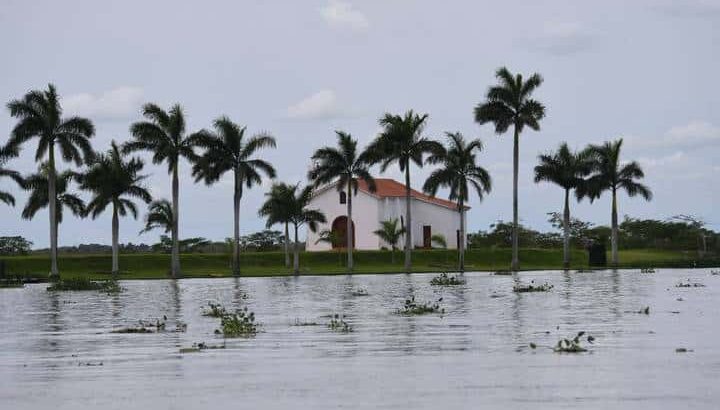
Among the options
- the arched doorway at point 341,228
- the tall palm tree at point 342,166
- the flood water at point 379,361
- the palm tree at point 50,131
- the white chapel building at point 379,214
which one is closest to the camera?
the flood water at point 379,361

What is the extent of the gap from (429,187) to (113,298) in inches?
1758

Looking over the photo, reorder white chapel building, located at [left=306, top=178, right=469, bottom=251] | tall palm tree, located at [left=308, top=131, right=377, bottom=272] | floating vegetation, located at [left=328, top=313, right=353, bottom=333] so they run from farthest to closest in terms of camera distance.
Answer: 1. white chapel building, located at [left=306, top=178, right=469, bottom=251]
2. tall palm tree, located at [left=308, top=131, right=377, bottom=272]
3. floating vegetation, located at [left=328, top=313, right=353, bottom=333]

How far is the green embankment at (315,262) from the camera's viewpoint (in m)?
77.6

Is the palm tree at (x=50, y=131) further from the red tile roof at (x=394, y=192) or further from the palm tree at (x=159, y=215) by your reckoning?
the red tile roof at (x=394, y=192)

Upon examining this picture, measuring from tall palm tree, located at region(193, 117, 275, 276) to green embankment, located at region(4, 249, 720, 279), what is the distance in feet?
20.0

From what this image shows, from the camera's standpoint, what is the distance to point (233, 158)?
7675 cm

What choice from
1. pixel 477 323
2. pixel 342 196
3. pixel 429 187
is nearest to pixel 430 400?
pixel 477 323

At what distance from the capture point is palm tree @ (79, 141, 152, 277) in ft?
241

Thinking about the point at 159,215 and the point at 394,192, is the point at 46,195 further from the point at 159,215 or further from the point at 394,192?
the point at 394,192

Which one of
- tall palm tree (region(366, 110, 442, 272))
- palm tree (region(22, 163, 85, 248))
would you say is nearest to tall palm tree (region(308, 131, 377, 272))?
tall palm tree (region(366, 110, 442, 272))

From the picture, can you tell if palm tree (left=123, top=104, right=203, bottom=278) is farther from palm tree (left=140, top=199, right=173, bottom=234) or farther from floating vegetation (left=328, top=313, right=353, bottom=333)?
floating vegetation (left=328, top=313, right=353, bottom=333)

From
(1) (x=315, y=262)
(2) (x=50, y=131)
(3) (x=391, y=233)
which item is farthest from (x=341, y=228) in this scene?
(2) (x=50, y=131)

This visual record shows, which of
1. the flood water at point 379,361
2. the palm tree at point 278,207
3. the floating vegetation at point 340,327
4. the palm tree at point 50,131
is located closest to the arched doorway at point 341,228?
the palm tree at point 278,207

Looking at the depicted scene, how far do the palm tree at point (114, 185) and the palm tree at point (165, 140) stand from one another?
1.13 m
